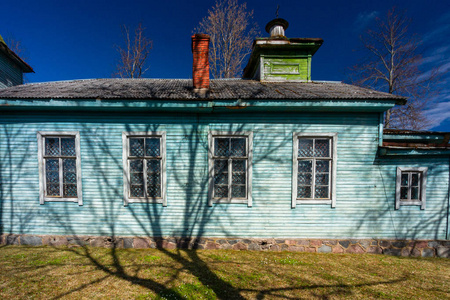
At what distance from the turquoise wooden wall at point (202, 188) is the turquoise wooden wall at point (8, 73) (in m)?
7.80

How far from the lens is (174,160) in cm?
560

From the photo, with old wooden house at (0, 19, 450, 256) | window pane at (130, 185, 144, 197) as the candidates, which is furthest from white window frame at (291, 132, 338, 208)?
window pane at (130, 185, 144, 197)

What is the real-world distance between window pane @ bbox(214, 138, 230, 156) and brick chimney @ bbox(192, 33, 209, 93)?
1618mm

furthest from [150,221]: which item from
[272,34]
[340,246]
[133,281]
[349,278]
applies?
[272,34]

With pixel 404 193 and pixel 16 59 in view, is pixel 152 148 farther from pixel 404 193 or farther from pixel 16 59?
pixel 16 59

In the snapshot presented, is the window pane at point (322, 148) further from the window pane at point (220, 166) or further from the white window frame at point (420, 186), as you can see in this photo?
the window pane at point (220, 166)

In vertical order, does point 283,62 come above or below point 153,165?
above

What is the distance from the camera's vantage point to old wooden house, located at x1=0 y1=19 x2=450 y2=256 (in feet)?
18.4

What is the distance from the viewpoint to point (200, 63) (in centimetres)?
611

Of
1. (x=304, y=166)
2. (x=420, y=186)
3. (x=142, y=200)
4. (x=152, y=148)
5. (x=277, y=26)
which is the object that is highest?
(x=277, y=26)

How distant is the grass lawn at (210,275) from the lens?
12.2 feet

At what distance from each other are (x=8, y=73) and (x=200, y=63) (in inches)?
485

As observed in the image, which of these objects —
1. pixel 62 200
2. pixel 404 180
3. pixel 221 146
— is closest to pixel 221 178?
pixel 221 146

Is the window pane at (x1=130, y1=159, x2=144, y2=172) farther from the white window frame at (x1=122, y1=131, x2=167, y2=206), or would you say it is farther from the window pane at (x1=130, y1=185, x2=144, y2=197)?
the window pane at (x1=130, y1=185, x2=144, y2=197)
